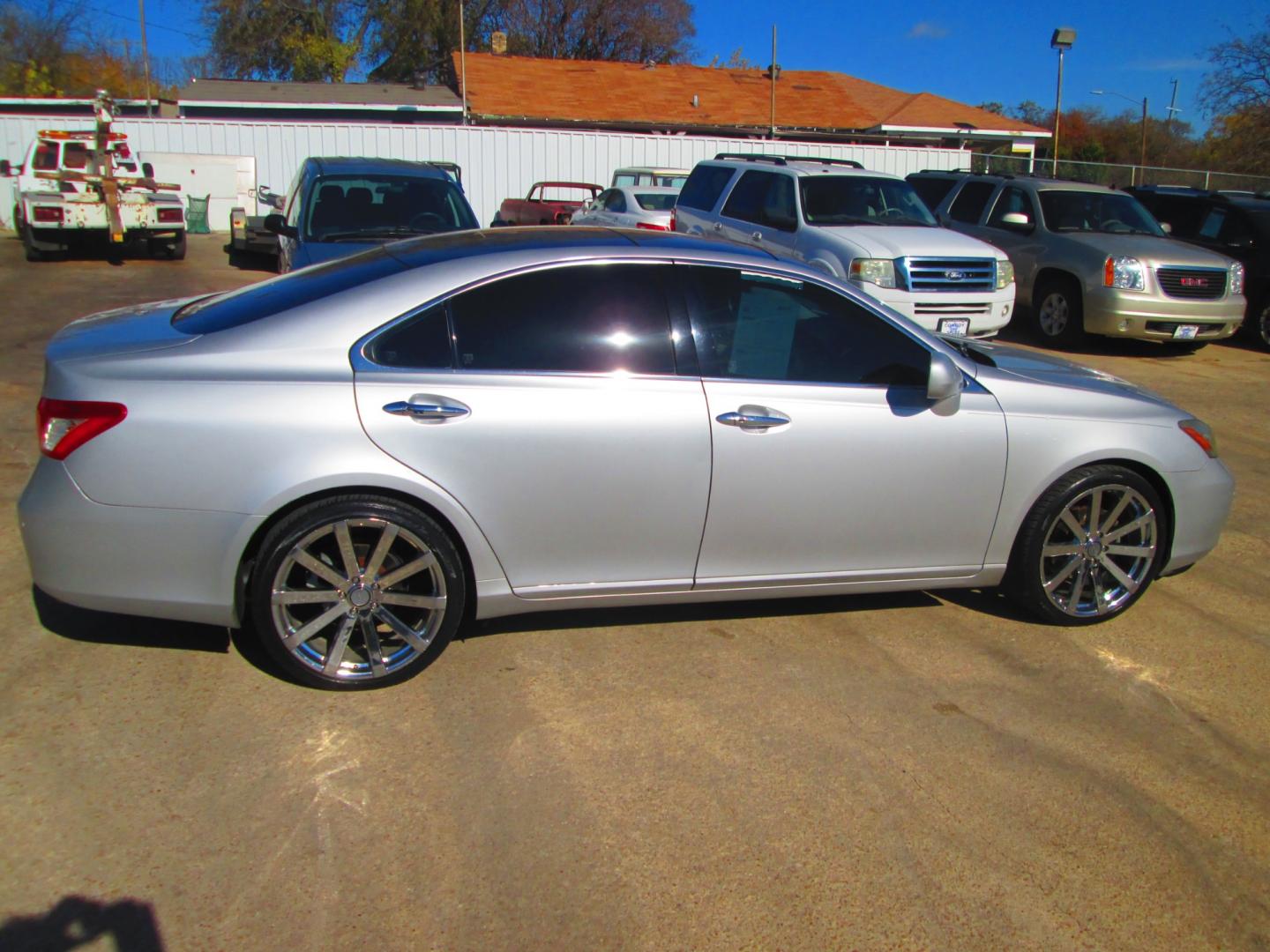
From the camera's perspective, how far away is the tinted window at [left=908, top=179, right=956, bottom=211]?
1482 centimetres

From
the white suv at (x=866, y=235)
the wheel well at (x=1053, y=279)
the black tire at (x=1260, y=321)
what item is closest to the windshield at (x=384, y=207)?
the white suv at (x=866, y=235)

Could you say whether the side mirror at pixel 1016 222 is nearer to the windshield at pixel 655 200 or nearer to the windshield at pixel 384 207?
the windshield at pixel 655 200

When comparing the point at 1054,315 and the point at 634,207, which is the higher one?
the point at 634,207

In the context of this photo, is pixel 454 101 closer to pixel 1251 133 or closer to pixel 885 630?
pixel 1251 133

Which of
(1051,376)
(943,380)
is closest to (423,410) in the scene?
(943,380)

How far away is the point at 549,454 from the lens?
3.87 m

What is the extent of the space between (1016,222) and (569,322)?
33.4 ft

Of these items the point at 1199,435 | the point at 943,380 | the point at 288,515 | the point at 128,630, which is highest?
the point at 943,380

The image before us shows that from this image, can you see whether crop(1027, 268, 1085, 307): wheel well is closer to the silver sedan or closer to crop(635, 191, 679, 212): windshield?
the silver sedan

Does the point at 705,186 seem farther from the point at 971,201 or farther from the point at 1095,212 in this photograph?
the point at 1095,212

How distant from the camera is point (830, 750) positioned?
366 cm

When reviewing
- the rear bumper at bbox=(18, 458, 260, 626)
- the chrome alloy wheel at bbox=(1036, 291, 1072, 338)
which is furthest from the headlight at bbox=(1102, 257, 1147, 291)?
the rear bumper at bbox=(18, 458, 260, 626)

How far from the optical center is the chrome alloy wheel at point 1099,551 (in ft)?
15.2

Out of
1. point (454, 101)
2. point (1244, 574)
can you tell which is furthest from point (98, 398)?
→ point (454, 101)
